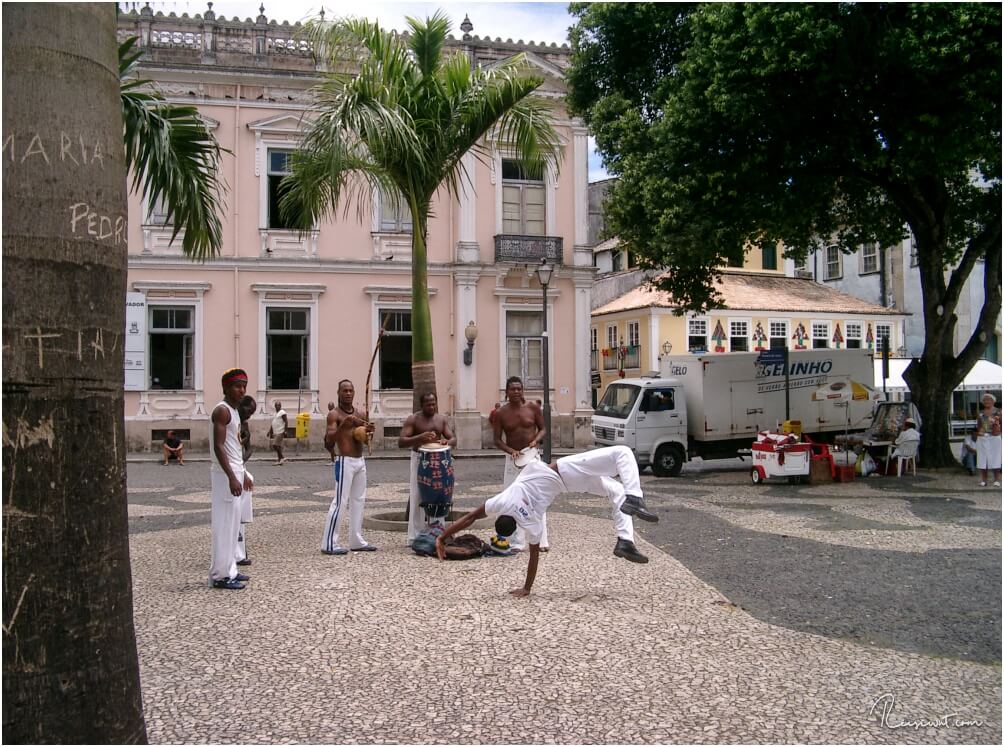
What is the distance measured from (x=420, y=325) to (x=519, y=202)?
16.7 m

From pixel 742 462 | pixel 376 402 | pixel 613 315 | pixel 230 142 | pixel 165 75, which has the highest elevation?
pixel 165 75

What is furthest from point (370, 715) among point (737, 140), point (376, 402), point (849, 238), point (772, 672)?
point (376, 402)

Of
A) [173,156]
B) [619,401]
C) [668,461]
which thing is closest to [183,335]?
[619,401]

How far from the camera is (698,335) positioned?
123 ft

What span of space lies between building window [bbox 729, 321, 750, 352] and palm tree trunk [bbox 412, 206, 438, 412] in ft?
92.7

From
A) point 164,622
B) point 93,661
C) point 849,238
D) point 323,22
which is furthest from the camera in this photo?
point 849,238

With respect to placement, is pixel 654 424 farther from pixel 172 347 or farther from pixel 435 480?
pixel 172 347

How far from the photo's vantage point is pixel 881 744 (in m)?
4.23

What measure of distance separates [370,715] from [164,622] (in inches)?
97.2

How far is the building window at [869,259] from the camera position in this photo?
4041cm

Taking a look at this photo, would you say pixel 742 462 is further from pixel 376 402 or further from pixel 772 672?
pixel 772 672

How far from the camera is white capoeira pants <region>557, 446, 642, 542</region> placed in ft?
22.6

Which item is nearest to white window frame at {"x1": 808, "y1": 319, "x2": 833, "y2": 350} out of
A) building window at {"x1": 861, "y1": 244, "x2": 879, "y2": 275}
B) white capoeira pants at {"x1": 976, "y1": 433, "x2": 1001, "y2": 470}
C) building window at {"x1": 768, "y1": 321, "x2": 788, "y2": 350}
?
building window at {"x1": 768, "y1": 321, "x2": 788, "y2": 350}

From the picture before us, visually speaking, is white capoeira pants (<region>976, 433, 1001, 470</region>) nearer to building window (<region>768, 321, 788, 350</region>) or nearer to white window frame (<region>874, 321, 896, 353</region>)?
building window (<region>768, 321, 788, 350</region>)
